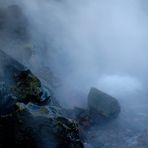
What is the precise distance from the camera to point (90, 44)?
27562mm

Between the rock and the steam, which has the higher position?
the steam

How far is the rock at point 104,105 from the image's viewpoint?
53.3 ft

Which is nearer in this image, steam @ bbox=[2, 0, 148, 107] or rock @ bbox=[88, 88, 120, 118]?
rock @ bbox=[88, 88, 120, 118]

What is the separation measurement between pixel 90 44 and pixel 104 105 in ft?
39.6

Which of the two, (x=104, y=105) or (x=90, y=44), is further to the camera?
(x=90, y=44)

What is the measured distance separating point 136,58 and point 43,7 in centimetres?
957

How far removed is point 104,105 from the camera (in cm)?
1623

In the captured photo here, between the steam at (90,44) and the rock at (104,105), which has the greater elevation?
the steam at (90,44)

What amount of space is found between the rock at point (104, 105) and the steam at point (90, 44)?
162cm

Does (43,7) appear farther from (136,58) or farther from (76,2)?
(136,58)

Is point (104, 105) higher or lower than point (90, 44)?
lower

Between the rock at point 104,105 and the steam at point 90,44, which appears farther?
the steam at point 90,44

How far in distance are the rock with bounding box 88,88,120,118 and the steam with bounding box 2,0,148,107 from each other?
1622 millimetres

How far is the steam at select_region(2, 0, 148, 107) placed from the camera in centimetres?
2131
